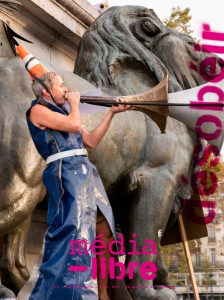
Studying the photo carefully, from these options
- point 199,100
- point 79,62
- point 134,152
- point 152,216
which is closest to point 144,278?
point 152,216

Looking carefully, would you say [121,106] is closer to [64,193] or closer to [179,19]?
[64,193]

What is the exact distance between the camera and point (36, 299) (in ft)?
11.4

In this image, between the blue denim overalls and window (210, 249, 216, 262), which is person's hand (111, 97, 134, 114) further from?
window (210, 249, 216, 262)

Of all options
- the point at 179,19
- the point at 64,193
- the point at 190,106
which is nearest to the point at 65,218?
the point at 64,193

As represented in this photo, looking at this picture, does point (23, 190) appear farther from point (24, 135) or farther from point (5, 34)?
point (5, 34)

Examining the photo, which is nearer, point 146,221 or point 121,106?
point 121,106

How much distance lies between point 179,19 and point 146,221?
387 inches

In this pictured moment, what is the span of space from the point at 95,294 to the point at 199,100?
1.63 m

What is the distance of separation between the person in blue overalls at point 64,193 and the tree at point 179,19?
10.6 m

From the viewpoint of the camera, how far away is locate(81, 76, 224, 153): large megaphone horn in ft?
12.7

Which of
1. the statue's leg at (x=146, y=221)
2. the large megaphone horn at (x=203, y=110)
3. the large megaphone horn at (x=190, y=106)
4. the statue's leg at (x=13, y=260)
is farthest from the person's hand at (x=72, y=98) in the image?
the statue's leg at (x=146, y=221)

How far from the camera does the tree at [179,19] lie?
1418cm

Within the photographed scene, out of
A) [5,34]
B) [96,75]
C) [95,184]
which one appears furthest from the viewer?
[96,75]

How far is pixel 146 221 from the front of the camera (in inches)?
206
